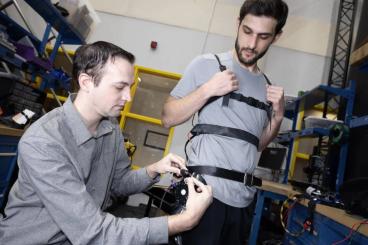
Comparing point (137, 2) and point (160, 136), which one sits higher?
point (137, 2)

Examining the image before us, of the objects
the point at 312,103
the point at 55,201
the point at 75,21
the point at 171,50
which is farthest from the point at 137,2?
the point at 55,201

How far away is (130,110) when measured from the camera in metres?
5.26

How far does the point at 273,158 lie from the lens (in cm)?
412

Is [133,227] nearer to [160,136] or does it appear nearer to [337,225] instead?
[337,225]

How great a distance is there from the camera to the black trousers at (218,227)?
110cm

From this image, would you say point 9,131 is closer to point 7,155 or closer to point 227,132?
point 7,155

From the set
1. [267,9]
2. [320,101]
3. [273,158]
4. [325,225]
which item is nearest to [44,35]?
[267,9]

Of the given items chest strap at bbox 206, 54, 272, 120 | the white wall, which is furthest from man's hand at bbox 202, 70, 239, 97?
the white wall

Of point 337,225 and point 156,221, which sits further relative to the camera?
point 337,225

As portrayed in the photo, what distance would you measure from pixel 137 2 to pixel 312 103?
11.1ft

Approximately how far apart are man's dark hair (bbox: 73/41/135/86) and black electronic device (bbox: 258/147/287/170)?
3.25 metres

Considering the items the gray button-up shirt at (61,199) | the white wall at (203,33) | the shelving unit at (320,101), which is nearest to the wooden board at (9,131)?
the gray button-up shirt at (61,199)

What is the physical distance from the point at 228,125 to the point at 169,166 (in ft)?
0.98

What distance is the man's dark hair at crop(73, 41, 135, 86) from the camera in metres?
1.12
